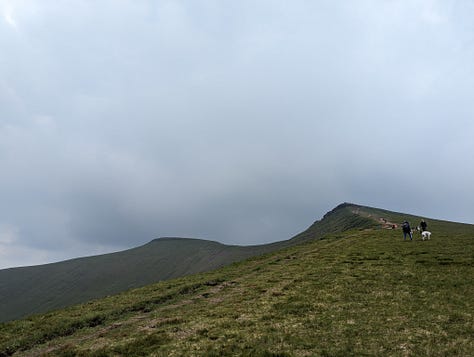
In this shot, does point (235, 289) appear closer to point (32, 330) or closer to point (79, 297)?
point (32, 330)

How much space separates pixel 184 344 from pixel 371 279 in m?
20.4

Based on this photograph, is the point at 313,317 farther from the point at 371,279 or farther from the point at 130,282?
the point at 130,282

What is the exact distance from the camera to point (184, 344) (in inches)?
752

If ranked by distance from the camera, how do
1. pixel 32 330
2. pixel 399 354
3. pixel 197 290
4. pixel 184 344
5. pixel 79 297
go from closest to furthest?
pixel 399 354
pixel 184 344
pixel 32 330
pixel 197 290
pixel 79 297

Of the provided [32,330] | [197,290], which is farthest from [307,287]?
[32,330]

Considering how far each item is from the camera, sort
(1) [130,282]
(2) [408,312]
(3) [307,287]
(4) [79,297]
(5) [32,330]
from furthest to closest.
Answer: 1. (1) [130,282]
2. (4) [79,297]
3. (3) [307,287]
4. (5) [32,330]
5. (2) [408,312]

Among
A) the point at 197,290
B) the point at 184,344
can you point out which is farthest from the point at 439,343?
the point at 197,290

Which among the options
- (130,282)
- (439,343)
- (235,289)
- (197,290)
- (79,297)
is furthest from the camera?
A: (130,282)

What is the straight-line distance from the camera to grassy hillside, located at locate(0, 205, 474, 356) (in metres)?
17.6

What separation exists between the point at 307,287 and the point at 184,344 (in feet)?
51.5

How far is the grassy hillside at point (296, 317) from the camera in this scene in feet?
57.8

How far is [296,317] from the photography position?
74.7 ft

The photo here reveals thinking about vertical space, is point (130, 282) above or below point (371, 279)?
below

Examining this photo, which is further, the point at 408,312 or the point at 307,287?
the point at 307,287
